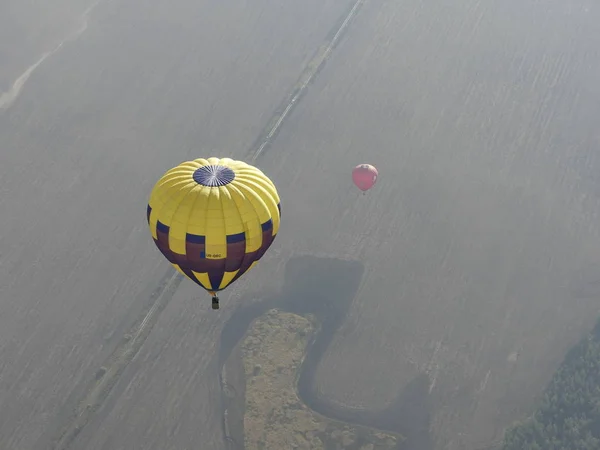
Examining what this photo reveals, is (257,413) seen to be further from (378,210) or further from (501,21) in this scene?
(501,21)

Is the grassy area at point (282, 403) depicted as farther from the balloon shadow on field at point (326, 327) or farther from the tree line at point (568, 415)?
the tree line at point (568, 415)

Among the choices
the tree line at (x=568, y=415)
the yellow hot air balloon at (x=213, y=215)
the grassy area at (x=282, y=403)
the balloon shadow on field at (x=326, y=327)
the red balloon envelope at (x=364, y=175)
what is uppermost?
the yellow hot air balloon at (x=213, y=215)

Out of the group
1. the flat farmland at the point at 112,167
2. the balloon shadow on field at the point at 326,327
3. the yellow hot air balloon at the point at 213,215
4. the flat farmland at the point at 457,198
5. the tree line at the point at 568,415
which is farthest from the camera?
the flat farmland at the point at 457,198

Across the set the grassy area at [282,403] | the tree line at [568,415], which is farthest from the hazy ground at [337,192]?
the grassy area at [282,403]

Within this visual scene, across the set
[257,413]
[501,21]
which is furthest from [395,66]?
[257,413]

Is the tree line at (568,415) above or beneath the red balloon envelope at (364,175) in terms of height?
beneath

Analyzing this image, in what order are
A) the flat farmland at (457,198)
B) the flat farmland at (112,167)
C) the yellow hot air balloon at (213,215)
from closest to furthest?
the yellow hot air balloon at (213,215) → the flat farmland at (112,167) → the flat farmland at (457,198)

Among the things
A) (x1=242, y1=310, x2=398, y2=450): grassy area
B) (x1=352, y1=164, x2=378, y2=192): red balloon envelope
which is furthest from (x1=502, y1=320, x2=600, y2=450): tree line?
(x1=352, y1=164, x2=378, y2=192): red balloon envelope

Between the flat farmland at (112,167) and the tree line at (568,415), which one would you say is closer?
the tree line at (568,415)
